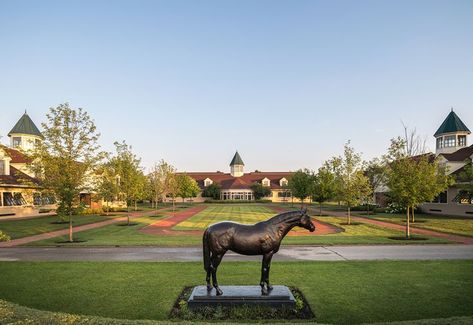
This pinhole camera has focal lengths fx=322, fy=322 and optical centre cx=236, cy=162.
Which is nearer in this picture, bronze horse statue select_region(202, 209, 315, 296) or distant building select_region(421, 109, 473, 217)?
bronze horse statue select_region(202, 209, 315, 296)

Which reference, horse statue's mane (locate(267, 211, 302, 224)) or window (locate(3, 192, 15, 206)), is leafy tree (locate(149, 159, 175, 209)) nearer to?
window (locate(3, 192, 15, 206))

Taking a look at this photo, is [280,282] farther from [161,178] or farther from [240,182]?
[240,182]

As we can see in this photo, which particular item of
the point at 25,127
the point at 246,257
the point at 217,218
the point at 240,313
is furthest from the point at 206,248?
the point at 25,127

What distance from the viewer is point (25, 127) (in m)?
55.2

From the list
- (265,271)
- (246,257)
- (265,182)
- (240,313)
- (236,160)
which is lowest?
(246,257)

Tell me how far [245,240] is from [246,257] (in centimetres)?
702

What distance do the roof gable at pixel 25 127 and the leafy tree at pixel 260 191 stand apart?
47.4 meters

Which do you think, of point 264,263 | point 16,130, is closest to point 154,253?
point 264,263

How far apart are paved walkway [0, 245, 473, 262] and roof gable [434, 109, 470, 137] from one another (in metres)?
37.3

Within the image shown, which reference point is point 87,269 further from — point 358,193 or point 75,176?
point 358,193

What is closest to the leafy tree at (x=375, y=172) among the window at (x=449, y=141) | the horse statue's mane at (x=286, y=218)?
the window at (x=449, y=141)

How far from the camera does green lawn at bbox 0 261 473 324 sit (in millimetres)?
8289

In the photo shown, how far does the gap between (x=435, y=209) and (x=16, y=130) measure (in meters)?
64.6

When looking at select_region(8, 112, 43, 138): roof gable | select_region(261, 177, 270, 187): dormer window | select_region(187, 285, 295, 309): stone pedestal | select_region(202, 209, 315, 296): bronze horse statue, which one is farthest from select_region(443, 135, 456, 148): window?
select_region(8, 112, 43, 138): roof gable
